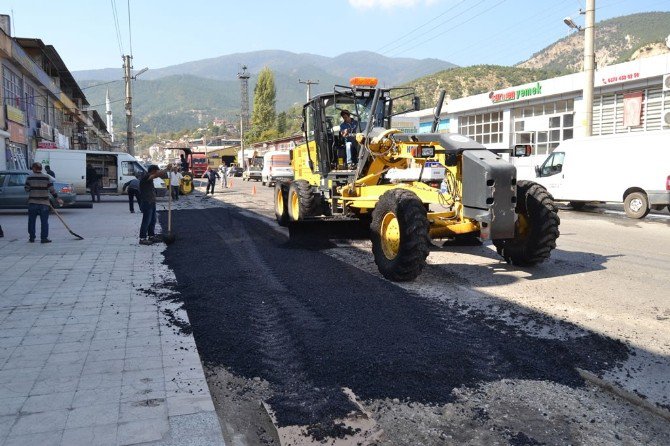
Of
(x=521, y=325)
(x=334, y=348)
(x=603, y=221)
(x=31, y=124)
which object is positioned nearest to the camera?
(x=334, y=348)

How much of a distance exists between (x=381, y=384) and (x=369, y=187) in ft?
18.5

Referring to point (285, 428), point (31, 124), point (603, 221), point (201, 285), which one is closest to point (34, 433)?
point (285, 428)

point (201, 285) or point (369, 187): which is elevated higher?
point (369, 187)

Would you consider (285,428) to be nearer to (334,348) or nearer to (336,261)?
(334,348)

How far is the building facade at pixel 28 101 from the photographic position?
28.4 meters

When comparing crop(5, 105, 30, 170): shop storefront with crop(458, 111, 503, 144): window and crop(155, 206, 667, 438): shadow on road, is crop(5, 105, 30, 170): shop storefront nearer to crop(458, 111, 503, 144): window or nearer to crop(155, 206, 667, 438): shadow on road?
crop(155, 206, 667, 438): shadow on road

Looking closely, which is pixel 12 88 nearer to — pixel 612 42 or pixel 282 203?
pixel 282 203

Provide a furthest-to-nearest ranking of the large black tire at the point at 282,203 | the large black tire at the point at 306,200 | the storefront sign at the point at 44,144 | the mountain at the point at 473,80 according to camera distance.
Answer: the mountain at the point at 473,80
the storefront sign at the point at 44,144
the large black tire at the point at 282,203
the large black tire at the point at 306,200

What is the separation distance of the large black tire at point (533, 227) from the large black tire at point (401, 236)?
1594 mm

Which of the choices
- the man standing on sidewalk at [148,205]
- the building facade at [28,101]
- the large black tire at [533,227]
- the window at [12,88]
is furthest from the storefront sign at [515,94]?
the window at [12,88]

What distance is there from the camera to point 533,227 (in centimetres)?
805

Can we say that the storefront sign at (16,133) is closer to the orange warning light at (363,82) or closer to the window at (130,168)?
the window at (130,168)

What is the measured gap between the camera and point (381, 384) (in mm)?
4184

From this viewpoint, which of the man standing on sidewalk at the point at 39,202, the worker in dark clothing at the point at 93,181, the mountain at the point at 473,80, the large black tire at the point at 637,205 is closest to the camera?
the man standing on sidewalk at the point at 39,202
